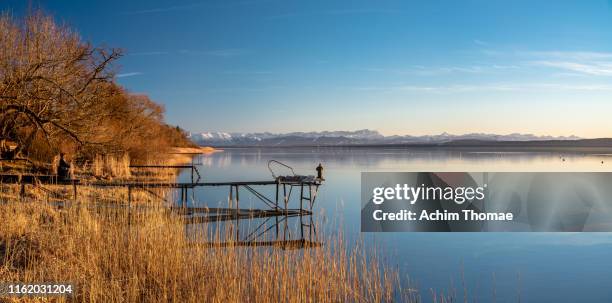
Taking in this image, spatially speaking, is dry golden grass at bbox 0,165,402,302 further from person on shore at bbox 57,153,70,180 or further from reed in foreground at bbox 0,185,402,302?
person on shore at bbox 57,153,70,180

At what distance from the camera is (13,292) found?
5.51 m

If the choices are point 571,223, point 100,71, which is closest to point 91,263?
point 100,71

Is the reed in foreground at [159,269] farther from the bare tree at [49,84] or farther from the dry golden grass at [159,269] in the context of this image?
the bare tree at [49,84]

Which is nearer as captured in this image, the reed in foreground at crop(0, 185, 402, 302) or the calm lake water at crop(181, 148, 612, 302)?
the reed in foreground at crop(0, 185, 402, 302)

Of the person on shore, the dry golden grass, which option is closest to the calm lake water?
the dry golden grass

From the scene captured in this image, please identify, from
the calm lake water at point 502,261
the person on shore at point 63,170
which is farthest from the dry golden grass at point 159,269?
the person on shore at point 63,170

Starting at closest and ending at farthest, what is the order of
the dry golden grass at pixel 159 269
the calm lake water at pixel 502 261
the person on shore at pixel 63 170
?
1. the dry golden grass at pixel 159 269
2. the calm lake water at pixel 502 261
3. the person on shore at pixel 63 170

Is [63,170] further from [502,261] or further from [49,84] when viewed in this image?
[502,261]

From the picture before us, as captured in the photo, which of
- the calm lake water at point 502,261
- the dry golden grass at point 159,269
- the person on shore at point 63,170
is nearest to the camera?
the dry golden grass at point 159,269

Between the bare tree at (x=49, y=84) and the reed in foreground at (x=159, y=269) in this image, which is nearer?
the reed in foreground at (x=159, y=269)

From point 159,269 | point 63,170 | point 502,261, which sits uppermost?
point 63,170

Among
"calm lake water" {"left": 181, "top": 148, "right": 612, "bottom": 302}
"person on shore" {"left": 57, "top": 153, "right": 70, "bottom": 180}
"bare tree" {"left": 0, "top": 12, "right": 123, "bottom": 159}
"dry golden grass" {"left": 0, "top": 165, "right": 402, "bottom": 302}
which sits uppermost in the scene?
"bare tree" {"left": 0, "top": 12, "right": 123, "bottom": 159}

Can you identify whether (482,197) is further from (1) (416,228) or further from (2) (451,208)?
(1) (416,228)

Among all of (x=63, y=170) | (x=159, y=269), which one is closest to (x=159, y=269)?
(x=159, y=269)
